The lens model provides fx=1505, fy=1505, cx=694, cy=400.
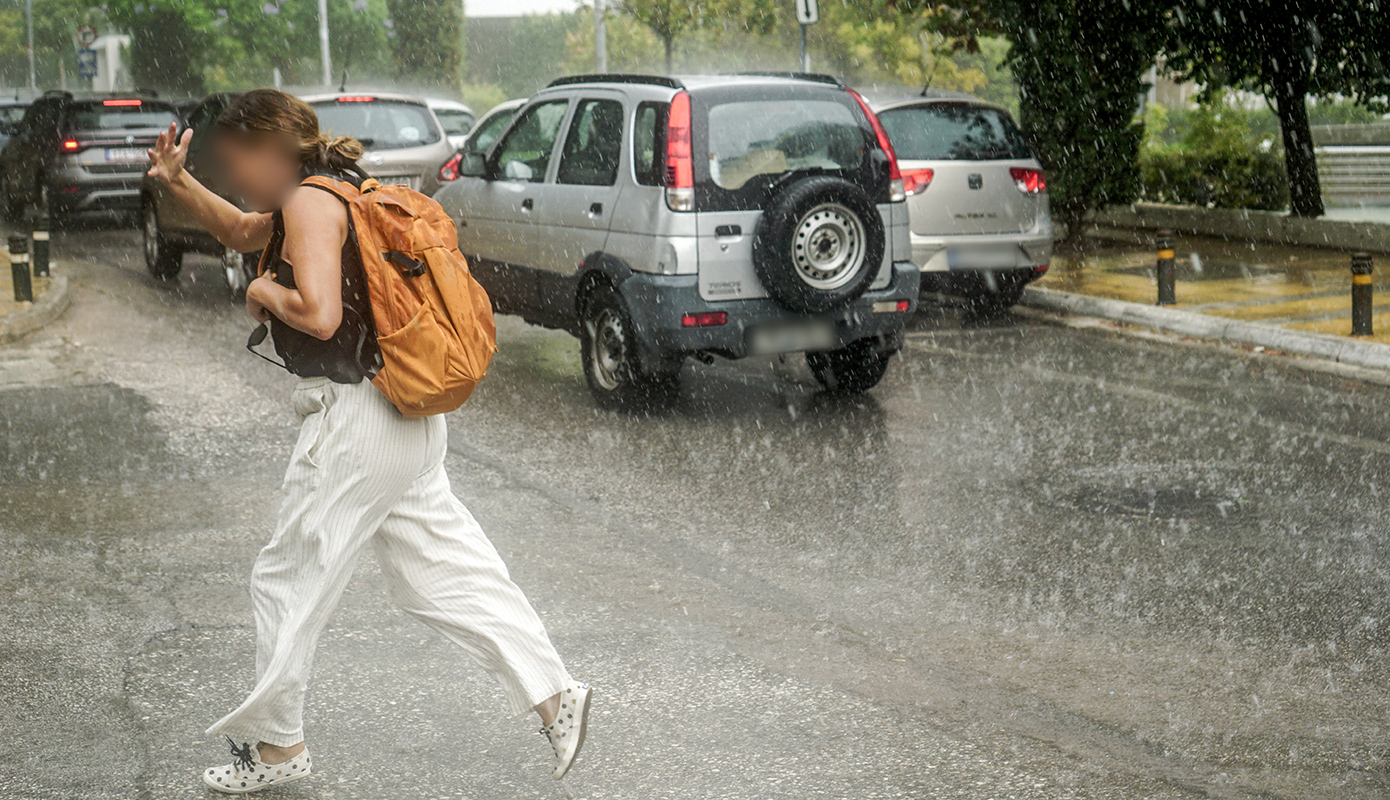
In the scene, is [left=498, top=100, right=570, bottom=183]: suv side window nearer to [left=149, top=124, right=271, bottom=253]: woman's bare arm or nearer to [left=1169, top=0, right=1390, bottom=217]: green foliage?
[left=149, top=124, right=271, bottom=253]: woman's bare arm

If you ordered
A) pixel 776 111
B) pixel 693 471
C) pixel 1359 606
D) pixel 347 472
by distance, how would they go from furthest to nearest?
pixel 776 111, pixel 693 471, pixel 1359 606, pixel 347 472

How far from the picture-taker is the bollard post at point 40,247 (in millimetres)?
13613

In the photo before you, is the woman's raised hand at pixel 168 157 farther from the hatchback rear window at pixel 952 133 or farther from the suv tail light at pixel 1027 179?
the suv tail light at pixel 1027 179

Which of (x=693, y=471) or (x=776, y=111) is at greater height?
(x=776, y=111)

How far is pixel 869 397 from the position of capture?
30.1ft

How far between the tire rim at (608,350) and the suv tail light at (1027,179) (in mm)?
4671

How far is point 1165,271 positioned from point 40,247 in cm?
1010

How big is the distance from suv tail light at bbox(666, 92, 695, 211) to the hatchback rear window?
4.20m

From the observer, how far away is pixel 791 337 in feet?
27.7

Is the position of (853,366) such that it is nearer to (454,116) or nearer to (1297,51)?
(1297,51)

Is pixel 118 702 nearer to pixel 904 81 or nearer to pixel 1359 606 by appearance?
pixel 1359 606

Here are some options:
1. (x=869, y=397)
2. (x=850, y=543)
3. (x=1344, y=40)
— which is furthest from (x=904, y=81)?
(x=850, y=543)

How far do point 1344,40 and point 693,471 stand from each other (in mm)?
11999

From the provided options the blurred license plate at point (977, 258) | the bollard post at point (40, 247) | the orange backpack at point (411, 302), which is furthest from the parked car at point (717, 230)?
the bollard post at point (40, 247)
